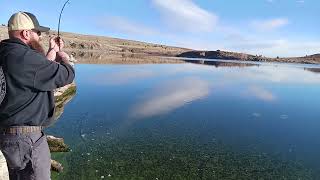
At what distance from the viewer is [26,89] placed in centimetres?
623

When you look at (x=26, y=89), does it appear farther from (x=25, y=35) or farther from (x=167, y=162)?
(x=167, y=162)

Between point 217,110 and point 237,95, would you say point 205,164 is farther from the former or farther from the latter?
point 237,95

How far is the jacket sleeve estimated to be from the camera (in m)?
6.13

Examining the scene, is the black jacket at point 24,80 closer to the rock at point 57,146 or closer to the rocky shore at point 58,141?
the rocky shore at point 58,141

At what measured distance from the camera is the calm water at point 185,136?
16.5m

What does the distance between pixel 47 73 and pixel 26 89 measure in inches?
17.5

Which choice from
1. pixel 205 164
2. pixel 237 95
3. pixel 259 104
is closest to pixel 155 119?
pixel 205 164

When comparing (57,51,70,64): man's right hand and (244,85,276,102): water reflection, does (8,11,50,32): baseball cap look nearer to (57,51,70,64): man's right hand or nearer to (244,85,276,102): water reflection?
(57,51,70,64): man's right hand

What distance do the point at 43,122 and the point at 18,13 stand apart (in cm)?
186

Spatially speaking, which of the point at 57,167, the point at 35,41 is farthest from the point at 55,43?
the point at 57,167

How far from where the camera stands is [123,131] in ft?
71.9

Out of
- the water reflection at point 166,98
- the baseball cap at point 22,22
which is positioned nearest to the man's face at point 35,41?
the baseball cap at point 22,22

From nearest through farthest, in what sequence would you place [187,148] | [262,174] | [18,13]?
[18,13] < [262,174] < [187,148]

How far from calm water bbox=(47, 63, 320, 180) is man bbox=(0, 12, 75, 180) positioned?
8522 mm
